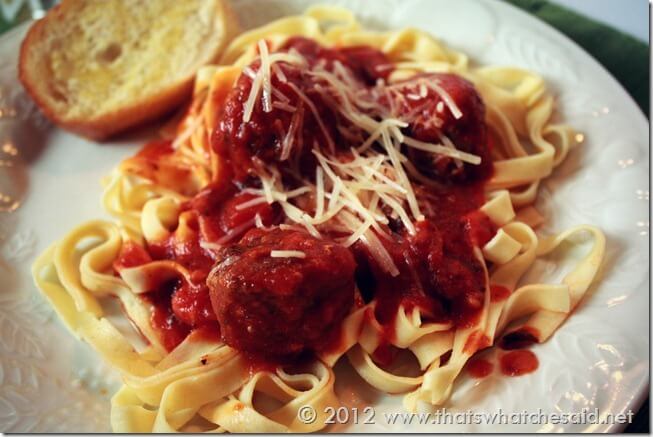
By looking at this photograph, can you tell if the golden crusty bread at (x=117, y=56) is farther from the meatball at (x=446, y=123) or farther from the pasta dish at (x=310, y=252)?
the meatball at (x=446, y=123)

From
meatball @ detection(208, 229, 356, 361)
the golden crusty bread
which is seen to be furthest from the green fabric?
meatball @ detection(208, 229, 356, 361)

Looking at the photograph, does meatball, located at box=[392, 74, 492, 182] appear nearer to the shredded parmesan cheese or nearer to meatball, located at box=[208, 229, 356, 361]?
meatball, located at box=[208, 229, 356, 361]

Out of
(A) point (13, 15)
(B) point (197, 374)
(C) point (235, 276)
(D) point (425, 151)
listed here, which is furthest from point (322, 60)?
(A) point (13, 15)

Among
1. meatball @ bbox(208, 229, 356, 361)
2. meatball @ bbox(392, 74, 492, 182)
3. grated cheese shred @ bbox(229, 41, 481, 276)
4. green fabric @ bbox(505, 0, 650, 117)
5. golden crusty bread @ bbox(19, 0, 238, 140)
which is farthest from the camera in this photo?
green fabric @ bbox(505, 0, 650, 117)

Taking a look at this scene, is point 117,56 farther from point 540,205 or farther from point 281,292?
point 540,205

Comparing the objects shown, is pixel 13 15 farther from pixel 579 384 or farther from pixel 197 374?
pixel 579 384

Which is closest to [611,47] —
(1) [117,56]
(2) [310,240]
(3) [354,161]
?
(3) [354,161]
